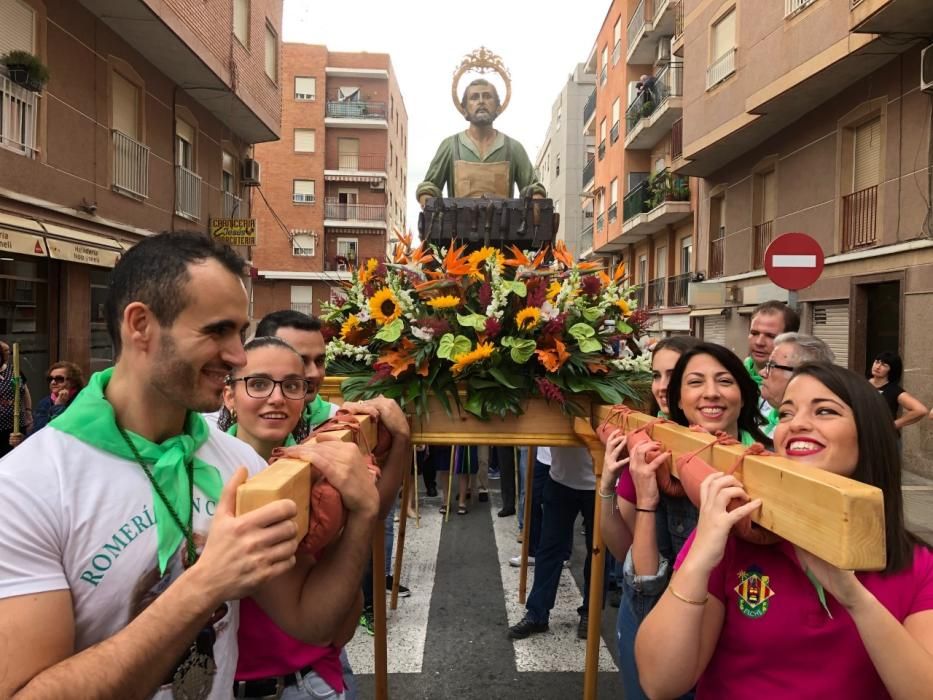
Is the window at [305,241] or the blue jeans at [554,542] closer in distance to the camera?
the blue jeans at [554,542]

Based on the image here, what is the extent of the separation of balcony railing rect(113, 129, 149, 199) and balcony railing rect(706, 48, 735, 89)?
1158cm

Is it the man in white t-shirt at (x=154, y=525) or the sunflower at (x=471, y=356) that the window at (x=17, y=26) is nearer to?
the sunflower at (x=471, y=356)

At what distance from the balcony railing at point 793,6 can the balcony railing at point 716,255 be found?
587cm

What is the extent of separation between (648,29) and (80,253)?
1879 cm

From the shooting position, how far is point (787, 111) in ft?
39.7

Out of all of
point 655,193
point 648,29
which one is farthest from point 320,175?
point 655,193

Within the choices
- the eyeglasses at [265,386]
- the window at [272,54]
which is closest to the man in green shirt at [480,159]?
the eyeglasses at [265,386]

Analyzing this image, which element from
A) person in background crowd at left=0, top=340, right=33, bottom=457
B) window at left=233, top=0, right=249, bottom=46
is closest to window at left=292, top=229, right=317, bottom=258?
window at left=233, top=0, right=249, bottom=46

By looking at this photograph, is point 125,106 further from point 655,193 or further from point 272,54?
point 655,193

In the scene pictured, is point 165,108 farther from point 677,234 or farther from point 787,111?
point 677,234

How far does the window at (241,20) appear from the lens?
14.3 meters

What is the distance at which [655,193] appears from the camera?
20375mm

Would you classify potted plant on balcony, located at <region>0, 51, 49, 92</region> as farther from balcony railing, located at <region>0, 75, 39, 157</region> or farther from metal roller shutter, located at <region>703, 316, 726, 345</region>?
metal roller shutter, located at <region>703, 316, 726, 345</region>

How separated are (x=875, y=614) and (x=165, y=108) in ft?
45.6
